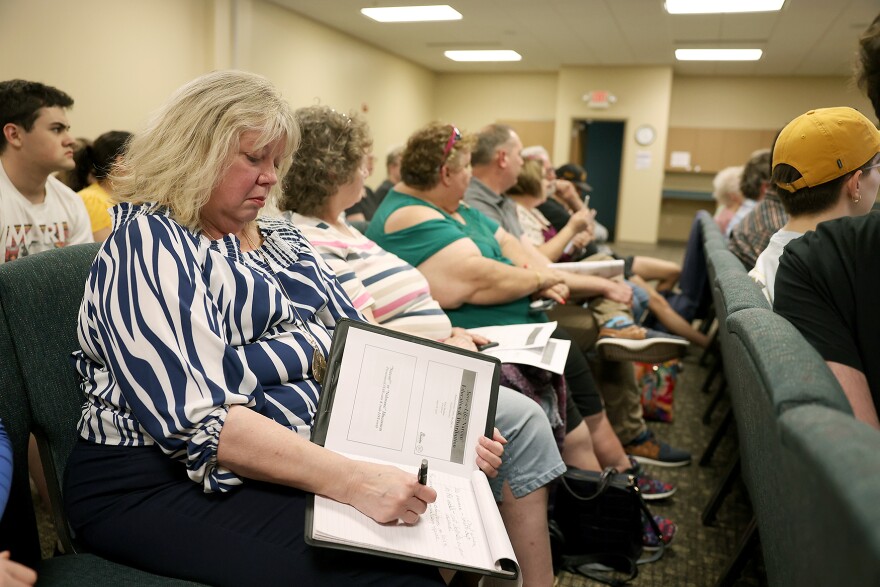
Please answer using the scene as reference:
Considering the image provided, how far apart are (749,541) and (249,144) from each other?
1.53 metres

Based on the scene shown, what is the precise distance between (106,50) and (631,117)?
7.93m

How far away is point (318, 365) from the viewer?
1250 mm

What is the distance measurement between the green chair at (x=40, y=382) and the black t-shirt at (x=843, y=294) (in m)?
1.18

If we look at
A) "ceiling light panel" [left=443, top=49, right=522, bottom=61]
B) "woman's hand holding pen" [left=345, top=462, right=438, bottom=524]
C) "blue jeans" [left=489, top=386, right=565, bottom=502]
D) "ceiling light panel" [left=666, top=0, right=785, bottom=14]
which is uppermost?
"ceiling light panel" [left=443, top=49, right=522, bottom=61]

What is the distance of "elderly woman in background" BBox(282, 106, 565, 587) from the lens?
152 centimetres

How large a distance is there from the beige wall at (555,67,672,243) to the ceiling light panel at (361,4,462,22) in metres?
3.76

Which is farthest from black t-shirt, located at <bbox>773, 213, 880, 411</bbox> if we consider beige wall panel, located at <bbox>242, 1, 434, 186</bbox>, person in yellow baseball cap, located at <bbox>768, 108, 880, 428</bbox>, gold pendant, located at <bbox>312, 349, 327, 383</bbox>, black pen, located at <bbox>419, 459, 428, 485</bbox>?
beige wall panel, located at <bbox>242, 1, 434, 186</bbox>

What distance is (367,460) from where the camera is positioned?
3.65ft

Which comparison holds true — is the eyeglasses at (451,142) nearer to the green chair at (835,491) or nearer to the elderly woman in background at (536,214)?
the elderly woman in background at (536,214)

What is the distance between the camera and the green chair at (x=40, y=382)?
108 cm

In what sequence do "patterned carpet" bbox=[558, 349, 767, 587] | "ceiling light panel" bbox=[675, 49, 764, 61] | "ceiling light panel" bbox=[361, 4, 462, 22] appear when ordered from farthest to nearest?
"ceiling light panel" bbox=[675, 49, 764, 61] < "ceiling light panel" bbox=[361, 4, 462, 22] < "patterned carpet" bbox=[558, 349, 767, 587]

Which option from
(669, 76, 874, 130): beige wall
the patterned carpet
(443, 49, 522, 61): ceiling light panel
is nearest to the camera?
the patterned carpet

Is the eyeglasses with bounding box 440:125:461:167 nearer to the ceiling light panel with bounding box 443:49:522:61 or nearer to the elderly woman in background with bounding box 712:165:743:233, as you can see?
the elderly woman in background with bounding box 712:165:743:233

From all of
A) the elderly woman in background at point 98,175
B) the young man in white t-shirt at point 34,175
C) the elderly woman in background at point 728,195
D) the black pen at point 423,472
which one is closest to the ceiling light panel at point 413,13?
the elderly woman in background at point 728,195
